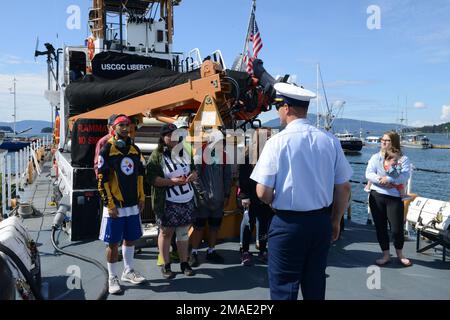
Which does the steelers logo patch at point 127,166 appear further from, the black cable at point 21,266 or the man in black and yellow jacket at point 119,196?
the black cable at point 21,266

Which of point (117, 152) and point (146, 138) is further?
point (146, 138)

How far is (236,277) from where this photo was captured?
457 cm

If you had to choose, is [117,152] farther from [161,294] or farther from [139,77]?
[139,77]

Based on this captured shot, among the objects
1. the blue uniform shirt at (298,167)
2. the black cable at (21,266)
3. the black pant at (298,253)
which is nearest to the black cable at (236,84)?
the blue uniform shirt at (298,167)

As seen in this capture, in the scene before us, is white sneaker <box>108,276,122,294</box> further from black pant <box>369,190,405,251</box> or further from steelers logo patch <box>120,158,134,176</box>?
black pant <box>369,190,405,251</box>

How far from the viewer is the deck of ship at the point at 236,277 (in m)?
4.07

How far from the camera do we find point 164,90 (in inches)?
233

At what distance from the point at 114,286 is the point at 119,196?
92 centimetres

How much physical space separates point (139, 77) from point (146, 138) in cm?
153

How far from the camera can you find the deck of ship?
4066 mm

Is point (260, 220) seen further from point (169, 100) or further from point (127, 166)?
point (169, 100)

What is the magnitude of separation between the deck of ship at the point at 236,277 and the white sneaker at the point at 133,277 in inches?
2.8

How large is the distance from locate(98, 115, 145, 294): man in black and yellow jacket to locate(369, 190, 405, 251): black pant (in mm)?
3002
